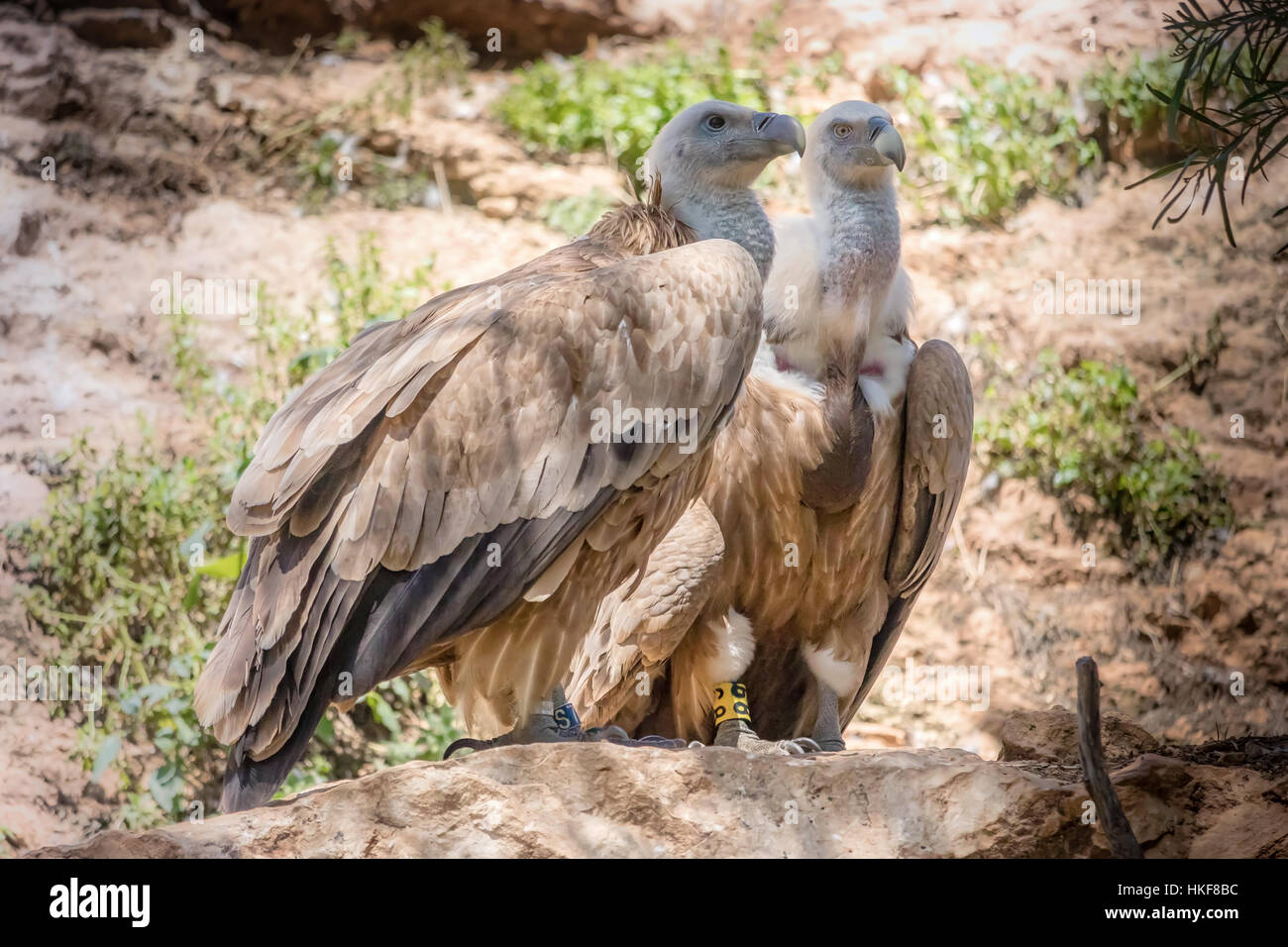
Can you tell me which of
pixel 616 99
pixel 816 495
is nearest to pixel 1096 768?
pixel 816 495

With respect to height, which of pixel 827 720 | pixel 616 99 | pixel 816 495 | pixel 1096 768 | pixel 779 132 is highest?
pixel 616 99

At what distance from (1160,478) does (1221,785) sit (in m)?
4.44

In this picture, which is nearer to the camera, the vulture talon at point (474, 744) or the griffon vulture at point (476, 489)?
the griffon vulture at point (476, 489)

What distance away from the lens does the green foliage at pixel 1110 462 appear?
315 inches

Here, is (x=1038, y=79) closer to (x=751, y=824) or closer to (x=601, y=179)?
(x=601, y=179)

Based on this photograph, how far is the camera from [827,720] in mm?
5352

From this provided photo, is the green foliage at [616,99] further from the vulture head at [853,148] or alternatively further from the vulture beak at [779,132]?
the vulture beak at [779,132]

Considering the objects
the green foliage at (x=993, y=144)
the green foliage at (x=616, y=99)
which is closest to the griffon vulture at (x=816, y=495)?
the green foliage at (x=616, y=99)

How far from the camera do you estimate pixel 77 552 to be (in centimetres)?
695

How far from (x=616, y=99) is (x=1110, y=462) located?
3563 millimetres

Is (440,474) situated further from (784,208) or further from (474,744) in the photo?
(784,208)

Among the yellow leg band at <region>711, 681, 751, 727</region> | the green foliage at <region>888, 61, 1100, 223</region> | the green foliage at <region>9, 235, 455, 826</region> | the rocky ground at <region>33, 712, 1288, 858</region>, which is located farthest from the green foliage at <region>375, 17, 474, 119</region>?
the rocky ground at <region>33, 712, 1288, 858</region>

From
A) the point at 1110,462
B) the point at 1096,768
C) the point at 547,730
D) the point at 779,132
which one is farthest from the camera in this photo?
the point at 1110,462

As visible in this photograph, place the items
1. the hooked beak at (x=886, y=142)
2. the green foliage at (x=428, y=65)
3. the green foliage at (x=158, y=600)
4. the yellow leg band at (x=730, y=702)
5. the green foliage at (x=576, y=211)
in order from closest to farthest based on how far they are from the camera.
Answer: the hooked beak at (x=886, y=142) < the yellow leg band at (x=730, y=702) < the green foliage at (x=158, y=600) < the green foliage at (x=576, y=211) < the green foliage at (x=428, y=65)
